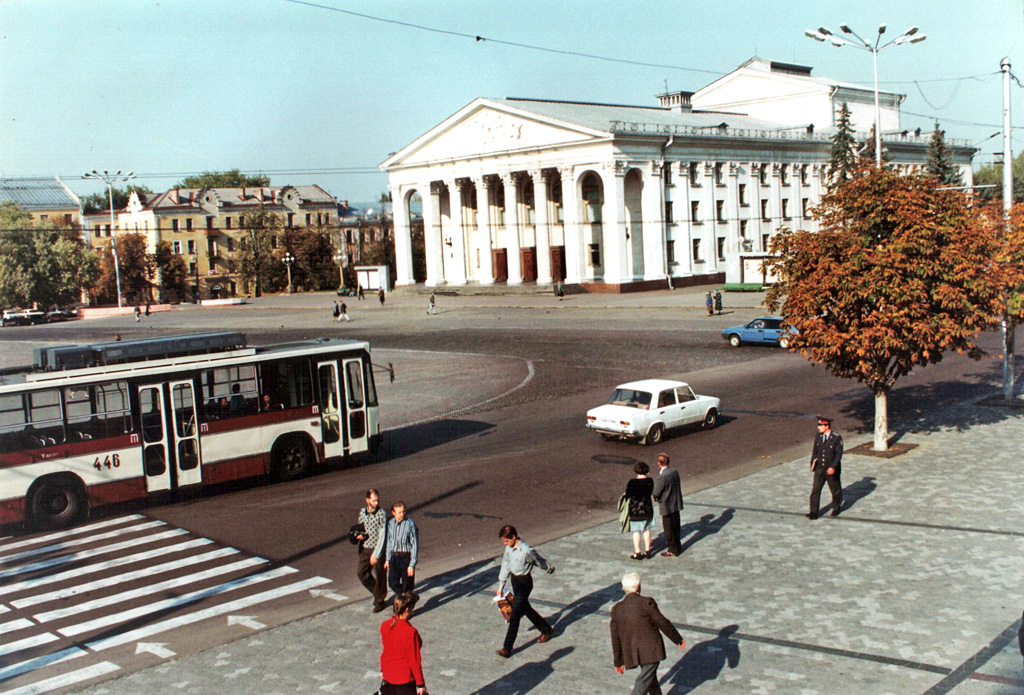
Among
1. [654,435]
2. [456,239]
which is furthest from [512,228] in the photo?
[654,435]

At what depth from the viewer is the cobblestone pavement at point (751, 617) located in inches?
385

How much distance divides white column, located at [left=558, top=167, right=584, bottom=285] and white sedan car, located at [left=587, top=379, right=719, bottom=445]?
188ft

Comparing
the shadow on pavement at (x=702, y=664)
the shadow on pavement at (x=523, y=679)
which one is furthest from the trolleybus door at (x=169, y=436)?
the shadow on pavement at (x=702, y=664)

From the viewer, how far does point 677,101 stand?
101000 mm

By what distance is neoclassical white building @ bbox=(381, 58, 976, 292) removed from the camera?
80.9 m

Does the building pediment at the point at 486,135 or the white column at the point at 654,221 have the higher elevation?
the building pediment at the point at 486,135

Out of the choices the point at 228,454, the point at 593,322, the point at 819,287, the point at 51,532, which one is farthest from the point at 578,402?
the point at 593,322

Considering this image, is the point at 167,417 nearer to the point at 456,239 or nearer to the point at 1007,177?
the point at 1007,177

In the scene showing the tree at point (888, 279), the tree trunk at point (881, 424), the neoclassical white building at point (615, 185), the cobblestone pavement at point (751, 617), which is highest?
the neoclassical white building at point (615, 185)

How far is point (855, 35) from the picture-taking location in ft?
129

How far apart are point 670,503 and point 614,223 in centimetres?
6633

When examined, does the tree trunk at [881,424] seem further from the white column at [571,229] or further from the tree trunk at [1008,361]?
the white column at [571,229]

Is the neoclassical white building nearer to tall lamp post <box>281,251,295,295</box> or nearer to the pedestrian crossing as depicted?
tall lamp post <box>281,251,295,295</box>

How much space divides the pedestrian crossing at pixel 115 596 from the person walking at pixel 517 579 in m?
3.25
